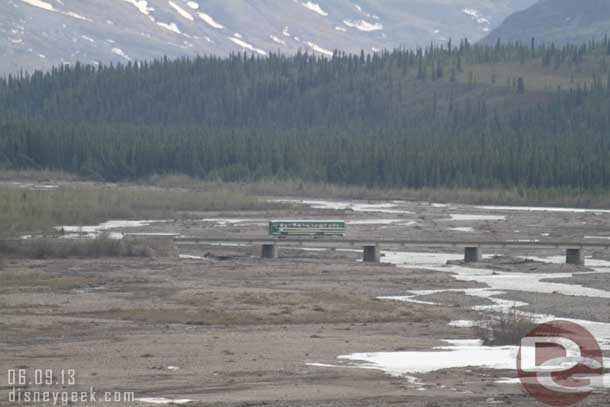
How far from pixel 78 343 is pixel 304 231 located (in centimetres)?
3266

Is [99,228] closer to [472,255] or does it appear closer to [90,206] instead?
[90,206]

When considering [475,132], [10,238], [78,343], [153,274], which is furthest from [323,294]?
[475,132]

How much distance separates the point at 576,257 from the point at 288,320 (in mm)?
23380

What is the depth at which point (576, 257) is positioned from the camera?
63.4 metres

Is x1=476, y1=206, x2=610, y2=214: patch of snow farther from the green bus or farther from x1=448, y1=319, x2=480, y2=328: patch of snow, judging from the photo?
x1=448, y1=319, x2=480, y2=328: patch of snow

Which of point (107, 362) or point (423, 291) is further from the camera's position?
point (423, 291)

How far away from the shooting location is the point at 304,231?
68.9 m

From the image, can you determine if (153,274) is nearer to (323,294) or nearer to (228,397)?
(323,294)

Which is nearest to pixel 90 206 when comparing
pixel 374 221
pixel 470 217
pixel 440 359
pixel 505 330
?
pixel 374 221

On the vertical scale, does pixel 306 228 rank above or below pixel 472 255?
above

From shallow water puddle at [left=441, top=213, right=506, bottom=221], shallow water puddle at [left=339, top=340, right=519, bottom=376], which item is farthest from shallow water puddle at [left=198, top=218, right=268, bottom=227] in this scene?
shallow water puddle at [left=339, top=340, right=519, bottom=376]

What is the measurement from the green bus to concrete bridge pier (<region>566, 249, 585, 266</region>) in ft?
32.9

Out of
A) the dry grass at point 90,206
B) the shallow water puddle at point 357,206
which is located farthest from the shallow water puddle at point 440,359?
the shallow water puddle at point 357,206

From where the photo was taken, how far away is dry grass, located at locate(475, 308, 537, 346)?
36.8 m
